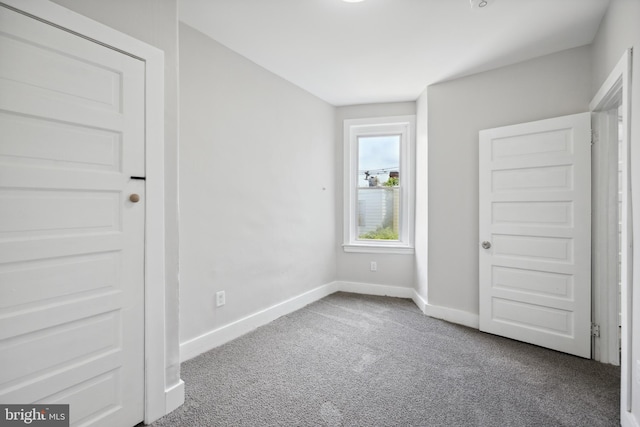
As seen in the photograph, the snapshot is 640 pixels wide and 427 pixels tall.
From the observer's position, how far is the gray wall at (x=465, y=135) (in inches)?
111

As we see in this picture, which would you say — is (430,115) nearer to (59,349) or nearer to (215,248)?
(215,248)

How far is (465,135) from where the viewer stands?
10.8 feet

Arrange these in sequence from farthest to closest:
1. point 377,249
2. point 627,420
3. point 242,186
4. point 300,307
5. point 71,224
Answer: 1. point 377,249
2. point 300,307
3. point 242,186
4. point 627,420
5. point 71,224

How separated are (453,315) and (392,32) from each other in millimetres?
2690

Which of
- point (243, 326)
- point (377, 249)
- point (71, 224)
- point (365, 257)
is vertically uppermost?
point (71, 224)

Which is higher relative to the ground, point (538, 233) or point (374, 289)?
point (538, 233)

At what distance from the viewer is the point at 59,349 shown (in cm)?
145

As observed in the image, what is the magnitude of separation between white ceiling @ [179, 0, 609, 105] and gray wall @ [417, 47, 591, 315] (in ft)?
0.46

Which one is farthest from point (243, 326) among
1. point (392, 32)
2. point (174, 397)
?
point (392, 32)

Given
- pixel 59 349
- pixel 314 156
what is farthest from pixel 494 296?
pixel 59 349

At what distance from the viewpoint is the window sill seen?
4.19 meters

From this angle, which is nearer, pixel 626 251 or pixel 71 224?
pixel 71 224

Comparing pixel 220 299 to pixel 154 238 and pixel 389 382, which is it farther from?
pixel 389 382

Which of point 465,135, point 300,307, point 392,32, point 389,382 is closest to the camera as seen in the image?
point 389,382
